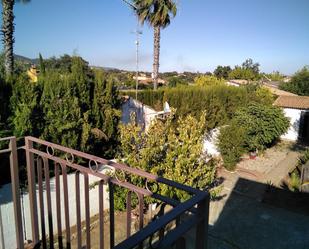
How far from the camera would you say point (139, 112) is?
912 cm

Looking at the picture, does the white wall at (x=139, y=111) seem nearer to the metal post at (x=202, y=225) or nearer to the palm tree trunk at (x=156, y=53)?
the palm tree trunk at (x=156, y=53)

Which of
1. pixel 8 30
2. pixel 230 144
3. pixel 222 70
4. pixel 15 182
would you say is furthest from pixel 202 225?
pixel 222 70

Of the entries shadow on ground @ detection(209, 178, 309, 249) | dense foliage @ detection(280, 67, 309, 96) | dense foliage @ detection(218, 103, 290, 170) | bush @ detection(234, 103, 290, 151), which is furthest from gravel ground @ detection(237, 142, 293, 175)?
dense foliage @ detection(280, 67, 309, 96)

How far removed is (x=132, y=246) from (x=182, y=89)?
431 inches

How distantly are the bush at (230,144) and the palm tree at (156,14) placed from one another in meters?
4.43

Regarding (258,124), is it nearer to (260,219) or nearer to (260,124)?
(260,124)

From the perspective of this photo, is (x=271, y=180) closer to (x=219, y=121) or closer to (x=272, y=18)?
(x=219, y=121)

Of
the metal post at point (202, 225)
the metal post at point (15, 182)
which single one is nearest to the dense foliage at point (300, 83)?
the metal post at point (15, 182)

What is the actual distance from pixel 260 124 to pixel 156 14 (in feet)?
26.1

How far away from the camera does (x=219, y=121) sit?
14.0m

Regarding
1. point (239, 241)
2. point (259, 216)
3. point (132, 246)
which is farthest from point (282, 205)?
point (132, 246)

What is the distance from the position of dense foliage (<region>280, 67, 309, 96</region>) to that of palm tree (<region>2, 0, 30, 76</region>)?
28929 mm

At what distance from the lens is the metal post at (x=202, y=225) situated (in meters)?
1.58

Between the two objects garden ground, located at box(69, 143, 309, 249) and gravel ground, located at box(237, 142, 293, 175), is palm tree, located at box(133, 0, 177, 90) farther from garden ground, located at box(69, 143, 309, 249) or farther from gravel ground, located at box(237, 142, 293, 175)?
garden ground, located at box(69, 143, 309, 249)
